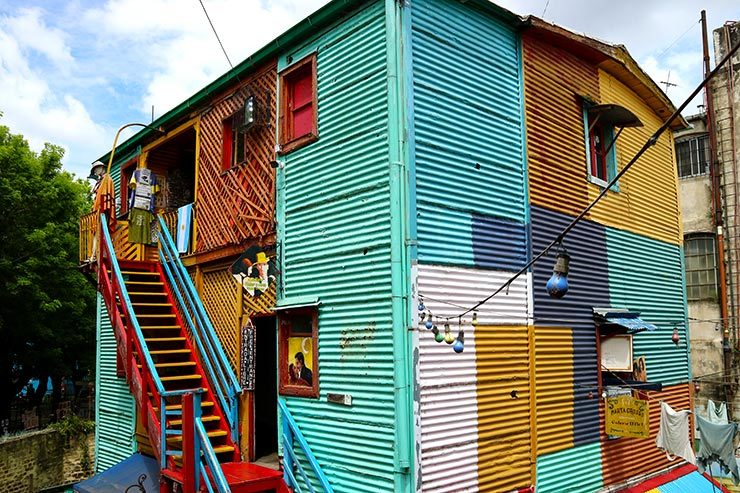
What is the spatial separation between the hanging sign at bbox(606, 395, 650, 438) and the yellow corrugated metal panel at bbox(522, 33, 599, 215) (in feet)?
11.8

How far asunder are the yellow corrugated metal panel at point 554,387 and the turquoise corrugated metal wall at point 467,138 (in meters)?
1.59

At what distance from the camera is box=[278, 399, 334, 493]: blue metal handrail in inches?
360

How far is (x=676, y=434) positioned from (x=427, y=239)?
7201mm

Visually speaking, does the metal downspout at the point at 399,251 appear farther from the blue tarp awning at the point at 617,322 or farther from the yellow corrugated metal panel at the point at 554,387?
the blue tarp awning at the point at 617,322

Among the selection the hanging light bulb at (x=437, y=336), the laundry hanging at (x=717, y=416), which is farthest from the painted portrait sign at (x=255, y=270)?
the laundry hanging at (x=717, y=416)

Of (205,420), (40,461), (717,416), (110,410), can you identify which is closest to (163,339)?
(205,420)

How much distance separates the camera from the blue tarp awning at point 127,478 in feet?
38.3

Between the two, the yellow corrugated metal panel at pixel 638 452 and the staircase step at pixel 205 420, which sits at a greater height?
the staircase step at pixel 205 420

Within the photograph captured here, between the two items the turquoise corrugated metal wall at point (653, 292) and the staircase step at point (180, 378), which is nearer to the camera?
the staircase step at point (180, 378)

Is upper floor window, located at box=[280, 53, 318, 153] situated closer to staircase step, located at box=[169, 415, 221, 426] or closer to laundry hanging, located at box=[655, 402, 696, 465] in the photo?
staircase step, located at box=[169, 415, 221, 426]

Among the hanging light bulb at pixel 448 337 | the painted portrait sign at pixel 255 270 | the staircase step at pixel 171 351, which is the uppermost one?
the painted portrait sign at pixel 255 270

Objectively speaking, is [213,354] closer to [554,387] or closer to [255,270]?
[255,270]

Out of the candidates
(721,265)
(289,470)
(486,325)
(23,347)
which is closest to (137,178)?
(289,470)

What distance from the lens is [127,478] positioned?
476 inches
